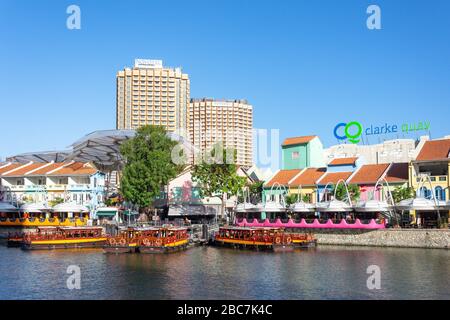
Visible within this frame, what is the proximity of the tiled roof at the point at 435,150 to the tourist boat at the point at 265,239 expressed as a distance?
17.1m

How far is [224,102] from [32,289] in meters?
167

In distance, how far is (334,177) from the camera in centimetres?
7638

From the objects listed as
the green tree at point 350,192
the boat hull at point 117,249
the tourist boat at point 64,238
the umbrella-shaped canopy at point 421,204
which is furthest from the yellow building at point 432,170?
the tourist boat at point 64,238

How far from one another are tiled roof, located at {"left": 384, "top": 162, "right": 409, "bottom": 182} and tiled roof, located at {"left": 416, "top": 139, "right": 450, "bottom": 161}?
4006mm

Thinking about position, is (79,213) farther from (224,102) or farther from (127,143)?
(224,102)

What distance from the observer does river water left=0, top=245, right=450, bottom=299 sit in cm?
3425

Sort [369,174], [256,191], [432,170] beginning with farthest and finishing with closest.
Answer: [256,191] < [369,174] < [432,170]

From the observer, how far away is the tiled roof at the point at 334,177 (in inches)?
2960

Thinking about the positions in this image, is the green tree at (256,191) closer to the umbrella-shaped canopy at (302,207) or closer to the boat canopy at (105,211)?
the umbrella-shaped canopy at (302,207)

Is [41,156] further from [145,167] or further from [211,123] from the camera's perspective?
[211,123]

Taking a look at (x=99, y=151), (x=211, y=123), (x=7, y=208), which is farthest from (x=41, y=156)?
(x=211, y=123)

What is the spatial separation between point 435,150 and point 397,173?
21.1 ft

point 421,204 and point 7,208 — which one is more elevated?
Answer: point 421,204

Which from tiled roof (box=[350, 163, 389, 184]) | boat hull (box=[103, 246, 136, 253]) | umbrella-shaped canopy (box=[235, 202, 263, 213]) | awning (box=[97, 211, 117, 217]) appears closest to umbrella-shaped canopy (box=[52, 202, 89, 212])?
awning (box=[97, 211, 117, 217])
